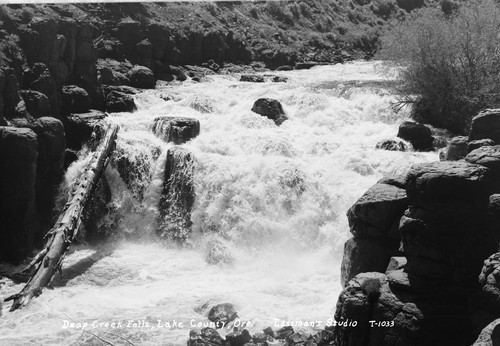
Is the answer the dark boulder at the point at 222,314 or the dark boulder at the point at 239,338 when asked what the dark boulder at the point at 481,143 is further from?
the dark boulder at the point at 222,314

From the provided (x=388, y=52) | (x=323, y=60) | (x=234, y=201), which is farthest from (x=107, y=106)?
(x=323, y=60)

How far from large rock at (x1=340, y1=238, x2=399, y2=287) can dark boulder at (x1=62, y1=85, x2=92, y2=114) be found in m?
14.9

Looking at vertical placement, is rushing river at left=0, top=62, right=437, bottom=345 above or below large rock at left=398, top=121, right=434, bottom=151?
below

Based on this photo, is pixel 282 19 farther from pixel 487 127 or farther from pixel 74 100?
pixel 487 127

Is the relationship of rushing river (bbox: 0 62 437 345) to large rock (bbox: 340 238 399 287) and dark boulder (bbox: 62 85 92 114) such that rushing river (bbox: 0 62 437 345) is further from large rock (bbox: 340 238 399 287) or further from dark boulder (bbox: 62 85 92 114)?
large rock (bbox: 340 238 399 287)

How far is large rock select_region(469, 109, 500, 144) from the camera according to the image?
38.5 ft

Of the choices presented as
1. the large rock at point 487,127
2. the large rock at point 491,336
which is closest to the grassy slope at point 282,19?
the large rock at point 487,127

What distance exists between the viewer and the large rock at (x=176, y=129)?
2133cm

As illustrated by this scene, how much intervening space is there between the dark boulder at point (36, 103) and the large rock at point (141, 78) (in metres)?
11.0

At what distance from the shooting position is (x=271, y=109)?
23.9 metres

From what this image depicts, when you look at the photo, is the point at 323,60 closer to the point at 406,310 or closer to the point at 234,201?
the point at 234,201

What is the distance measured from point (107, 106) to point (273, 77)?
1363cm

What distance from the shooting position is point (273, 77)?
116ft

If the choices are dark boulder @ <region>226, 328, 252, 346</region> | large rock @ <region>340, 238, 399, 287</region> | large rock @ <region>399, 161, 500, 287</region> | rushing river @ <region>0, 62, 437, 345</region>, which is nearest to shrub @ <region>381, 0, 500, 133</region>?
rushing river @ <region>0, 62, 437, 345</region>
